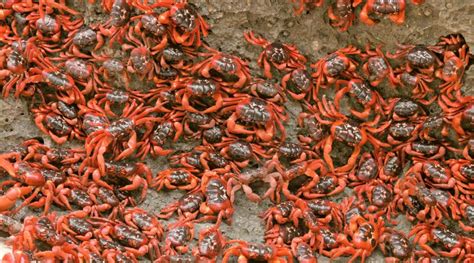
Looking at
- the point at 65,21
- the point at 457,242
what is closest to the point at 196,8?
the point at 65,21

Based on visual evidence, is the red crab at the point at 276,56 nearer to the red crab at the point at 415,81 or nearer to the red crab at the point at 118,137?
the red crab at the point at 415,81

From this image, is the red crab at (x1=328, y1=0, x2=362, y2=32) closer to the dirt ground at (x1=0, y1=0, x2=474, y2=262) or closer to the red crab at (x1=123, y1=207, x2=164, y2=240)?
the dirt ground at (x1=0, y1=0, x2=474, y2=262)

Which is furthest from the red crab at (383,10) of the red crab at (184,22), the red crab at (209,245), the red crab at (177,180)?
the red crab at (209,245)

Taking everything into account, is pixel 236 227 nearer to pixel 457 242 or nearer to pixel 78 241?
pixel 78 241

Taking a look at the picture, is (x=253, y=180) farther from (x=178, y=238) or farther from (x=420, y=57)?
(x=420, y=57)

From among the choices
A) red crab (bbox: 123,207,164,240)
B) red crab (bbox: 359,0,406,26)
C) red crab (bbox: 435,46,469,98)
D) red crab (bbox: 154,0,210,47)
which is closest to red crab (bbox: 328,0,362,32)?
red crab (bbox: 359,0,406,26)

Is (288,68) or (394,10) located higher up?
(394,10)
